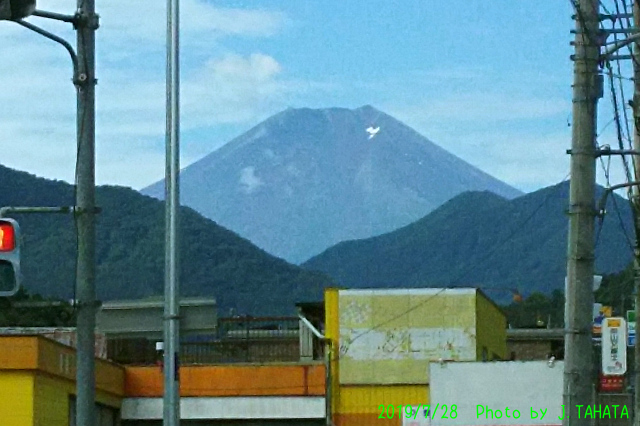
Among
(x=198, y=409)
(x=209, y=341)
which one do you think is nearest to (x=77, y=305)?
(x=198, y=409)

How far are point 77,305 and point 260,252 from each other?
591 feet

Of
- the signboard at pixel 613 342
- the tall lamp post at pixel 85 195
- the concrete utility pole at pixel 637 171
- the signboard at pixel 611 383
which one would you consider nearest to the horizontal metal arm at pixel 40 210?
the tall lamp post at pixel 85 195

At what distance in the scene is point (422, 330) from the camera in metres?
50.4

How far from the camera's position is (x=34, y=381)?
1356 inches

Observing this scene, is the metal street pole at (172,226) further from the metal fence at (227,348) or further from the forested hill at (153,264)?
the forested hill at (153,264)

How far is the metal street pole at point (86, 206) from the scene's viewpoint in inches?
680

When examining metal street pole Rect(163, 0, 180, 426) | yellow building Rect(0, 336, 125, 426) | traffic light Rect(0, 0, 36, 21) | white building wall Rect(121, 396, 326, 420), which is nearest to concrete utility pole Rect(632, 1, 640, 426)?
metal street pole Rect(163, 0, 180, 426)

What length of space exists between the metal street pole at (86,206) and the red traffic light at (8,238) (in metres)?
1.49

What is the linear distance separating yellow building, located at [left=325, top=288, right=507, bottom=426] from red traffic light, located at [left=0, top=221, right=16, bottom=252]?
34.6 metres

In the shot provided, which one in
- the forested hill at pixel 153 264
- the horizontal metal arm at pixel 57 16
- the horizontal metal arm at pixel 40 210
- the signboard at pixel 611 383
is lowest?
the signboard at pixel 611 383

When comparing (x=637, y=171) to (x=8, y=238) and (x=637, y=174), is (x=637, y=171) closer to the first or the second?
(x=637, y=174)

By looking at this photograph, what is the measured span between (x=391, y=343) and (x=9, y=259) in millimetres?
35046

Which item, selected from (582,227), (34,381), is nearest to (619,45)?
(582,227)

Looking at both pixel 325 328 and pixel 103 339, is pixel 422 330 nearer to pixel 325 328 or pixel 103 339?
pixel 325 328
